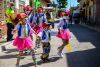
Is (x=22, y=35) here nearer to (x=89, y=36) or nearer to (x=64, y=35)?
(x=64, y=35)

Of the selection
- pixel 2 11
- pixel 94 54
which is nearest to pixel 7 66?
pixel 94 54

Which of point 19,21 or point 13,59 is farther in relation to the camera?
point 13,59

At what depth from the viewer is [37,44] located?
15523 millimetres

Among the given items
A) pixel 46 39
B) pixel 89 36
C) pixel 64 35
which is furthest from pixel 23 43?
pixel 89 36

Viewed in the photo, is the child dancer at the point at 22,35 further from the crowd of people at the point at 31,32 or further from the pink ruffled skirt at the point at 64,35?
the pink ruffled skirt at the point at 64,35

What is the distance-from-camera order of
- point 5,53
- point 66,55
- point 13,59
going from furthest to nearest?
point 5,53
point 66,55
point 13,59

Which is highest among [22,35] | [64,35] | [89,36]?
[22,35]

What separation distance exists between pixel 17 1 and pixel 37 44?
1229 cm

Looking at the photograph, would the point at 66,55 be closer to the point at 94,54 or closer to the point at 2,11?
the point at 94,54

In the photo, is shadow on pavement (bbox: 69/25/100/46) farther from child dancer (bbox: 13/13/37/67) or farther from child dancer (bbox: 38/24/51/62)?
child dancer (bbox: 13/13/37/67)

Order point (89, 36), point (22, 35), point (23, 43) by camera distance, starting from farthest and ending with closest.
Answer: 1. point (89, 36)
2. point (22, 35)
3. point (23, 43)

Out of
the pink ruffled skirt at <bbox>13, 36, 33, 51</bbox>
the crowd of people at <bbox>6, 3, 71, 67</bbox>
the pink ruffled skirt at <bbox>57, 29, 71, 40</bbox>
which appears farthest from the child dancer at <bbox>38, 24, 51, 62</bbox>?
the pink ruffled skirt at <bbox>13, 36, 33, 51</bbox>

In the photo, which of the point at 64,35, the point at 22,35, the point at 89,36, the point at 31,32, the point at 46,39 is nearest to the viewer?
the point at 22,35

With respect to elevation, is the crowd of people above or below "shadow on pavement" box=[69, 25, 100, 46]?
above
